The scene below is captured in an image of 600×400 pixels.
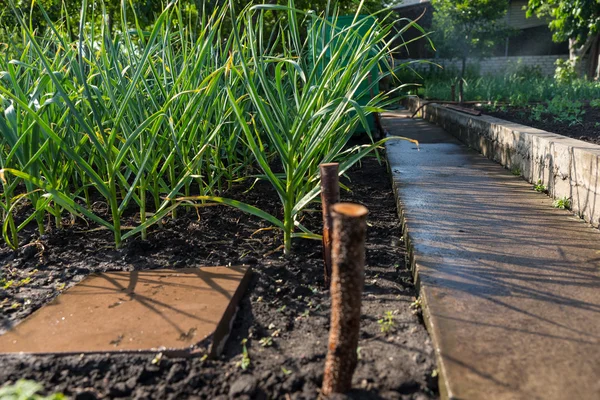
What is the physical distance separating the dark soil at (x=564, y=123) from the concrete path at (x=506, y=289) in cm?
112

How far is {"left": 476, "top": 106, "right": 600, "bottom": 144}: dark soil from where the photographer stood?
340 centimetres

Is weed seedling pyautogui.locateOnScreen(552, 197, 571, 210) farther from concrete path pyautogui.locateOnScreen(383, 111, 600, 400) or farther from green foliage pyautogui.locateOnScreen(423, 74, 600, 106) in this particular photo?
green foliage pyautogui.locateOnScreen(423, 74, 600, 106)

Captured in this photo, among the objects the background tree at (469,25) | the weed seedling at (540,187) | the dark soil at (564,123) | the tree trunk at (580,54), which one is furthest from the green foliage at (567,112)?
the background tree at (469,25)

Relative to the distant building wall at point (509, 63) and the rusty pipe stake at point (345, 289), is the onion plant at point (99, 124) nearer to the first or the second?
the rusty pipe stake at point (345, 289)

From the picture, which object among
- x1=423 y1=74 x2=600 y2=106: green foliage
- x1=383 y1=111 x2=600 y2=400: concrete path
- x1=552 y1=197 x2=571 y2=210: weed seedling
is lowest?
Result: x1=383 y1=111 x2=600 y2=400: concrete path

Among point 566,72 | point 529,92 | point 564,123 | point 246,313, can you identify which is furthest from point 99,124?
point 566,72

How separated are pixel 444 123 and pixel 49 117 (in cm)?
478

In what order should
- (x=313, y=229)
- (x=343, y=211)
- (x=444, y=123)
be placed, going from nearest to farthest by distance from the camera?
1. (x=343, y=211)
2. (x=313, y=229)
3. (x=444, y=123)

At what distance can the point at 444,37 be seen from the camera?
571 inches

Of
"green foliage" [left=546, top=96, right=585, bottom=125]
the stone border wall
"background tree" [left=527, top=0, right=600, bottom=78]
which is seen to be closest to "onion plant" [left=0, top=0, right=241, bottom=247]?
the stone border wall

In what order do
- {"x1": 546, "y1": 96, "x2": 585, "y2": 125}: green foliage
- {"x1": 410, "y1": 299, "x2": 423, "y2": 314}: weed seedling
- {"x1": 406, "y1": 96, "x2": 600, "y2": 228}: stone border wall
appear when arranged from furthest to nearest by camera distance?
1. {"x1": 546, "y1": 96, "x2": 585, "y2": 125}: green foliage
2. {"x1": 406, "y1": 96, "x2": 600, "y2": 228}: stone border wall
3. {"x1": 410, "y1": 299, "x2": 423, "y2": 314}: weed seedling

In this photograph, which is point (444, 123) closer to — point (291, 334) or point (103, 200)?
point (103, 200)

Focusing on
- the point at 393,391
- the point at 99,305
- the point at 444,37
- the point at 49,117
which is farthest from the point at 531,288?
the point at 444,37

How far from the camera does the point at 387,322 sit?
136cm
